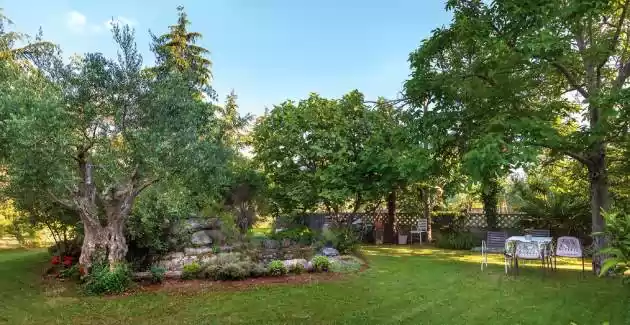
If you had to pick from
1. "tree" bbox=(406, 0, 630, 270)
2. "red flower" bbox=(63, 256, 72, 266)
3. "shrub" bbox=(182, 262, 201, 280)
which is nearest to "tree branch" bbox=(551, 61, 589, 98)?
"tree" bbox=(406, 0, 630, 270)

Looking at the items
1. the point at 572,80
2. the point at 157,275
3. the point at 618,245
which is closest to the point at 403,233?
the point at 572,80

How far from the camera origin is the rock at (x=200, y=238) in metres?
9.89

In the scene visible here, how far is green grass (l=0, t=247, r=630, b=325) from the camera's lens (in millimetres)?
5449

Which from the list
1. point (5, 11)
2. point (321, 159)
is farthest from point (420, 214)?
point (5, 11)

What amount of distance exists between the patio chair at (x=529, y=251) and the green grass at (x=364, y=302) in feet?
1.34

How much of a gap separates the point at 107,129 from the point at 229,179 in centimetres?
246

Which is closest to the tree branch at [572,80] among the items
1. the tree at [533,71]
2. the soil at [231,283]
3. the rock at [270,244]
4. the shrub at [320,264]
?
the tree at [533,71]

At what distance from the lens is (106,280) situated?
6938mm

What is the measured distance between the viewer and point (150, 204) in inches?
320

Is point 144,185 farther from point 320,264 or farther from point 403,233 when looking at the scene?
point 403,233

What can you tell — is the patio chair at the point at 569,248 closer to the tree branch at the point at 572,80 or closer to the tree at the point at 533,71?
the tree at the point at 533,71

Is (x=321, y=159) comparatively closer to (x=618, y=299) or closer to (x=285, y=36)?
(x=285, y=36)

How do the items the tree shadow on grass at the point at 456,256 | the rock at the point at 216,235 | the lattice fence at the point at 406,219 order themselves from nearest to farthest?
the tree shadow on grass at the point at 456,256, the rock at the point at 216,235, the lattice fence at the point at 406,219

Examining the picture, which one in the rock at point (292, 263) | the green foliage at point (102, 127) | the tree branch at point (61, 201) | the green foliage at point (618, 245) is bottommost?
→ the rock at point (292, 263)
